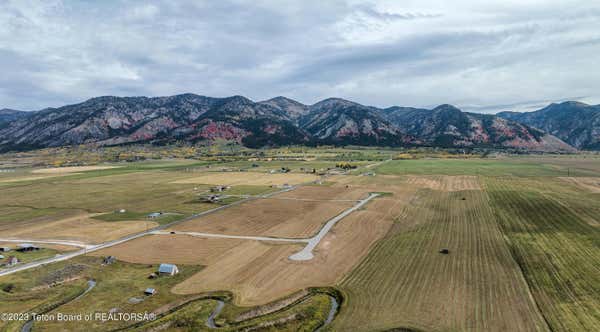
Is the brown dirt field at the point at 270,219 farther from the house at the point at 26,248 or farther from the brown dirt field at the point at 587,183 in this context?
the brown dirt field at the point at 587,183

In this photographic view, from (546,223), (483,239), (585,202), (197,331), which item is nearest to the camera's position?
(197,331)

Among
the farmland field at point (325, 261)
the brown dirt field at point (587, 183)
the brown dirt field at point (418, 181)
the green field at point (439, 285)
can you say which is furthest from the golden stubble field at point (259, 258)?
the brown dirt field at point (587, 183)

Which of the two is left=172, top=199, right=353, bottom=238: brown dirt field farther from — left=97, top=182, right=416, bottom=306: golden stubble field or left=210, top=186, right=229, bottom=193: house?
left=210, top=186, right=229, bottom=193: house

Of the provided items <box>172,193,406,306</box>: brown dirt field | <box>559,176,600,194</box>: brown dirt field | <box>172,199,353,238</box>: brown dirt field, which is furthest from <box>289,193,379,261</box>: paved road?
<box>559,176,600,194</box>: brown dirt field

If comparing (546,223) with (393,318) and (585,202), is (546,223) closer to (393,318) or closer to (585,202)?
(585,202)

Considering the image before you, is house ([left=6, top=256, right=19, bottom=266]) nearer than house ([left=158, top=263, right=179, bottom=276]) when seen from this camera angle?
No

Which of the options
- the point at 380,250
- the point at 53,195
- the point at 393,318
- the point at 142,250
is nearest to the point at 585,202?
the point at 380,250
